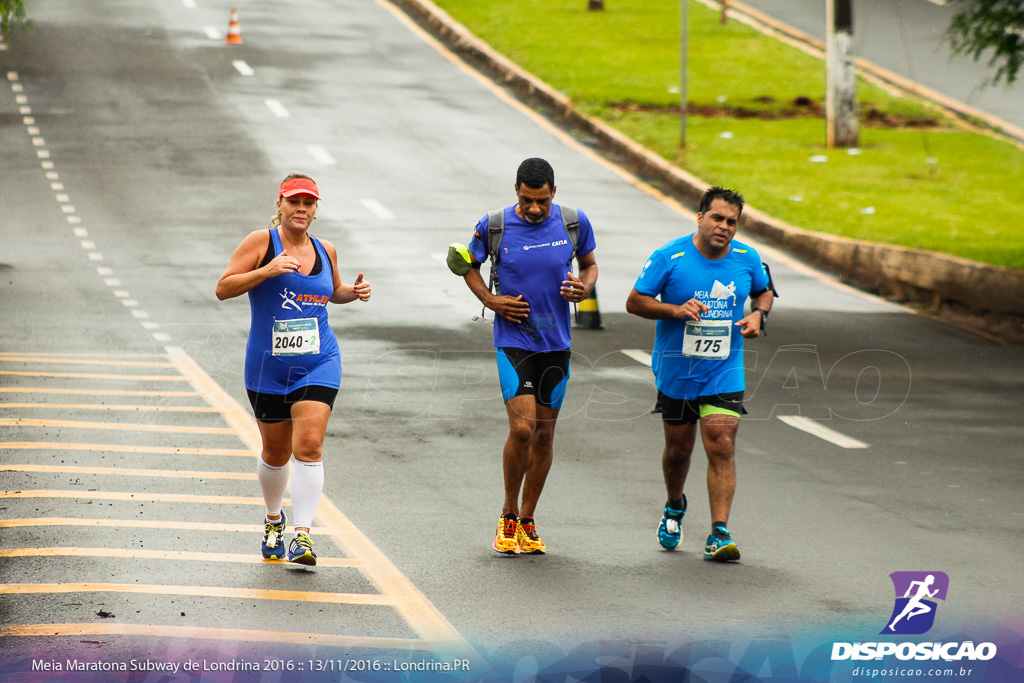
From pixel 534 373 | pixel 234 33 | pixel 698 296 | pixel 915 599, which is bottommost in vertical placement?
pixel 915 599

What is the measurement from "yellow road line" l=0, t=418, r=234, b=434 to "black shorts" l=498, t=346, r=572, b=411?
341 cm

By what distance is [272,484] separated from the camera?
7.47 m

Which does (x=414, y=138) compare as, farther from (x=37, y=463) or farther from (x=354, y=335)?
(x=37, y=463)

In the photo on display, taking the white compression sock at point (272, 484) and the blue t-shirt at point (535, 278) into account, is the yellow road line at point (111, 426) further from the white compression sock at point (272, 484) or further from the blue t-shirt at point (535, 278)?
the blue t-shirt at point (535, 278)

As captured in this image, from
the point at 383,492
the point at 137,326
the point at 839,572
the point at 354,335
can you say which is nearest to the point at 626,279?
the point at 354,335

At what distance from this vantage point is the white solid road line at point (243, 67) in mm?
32062

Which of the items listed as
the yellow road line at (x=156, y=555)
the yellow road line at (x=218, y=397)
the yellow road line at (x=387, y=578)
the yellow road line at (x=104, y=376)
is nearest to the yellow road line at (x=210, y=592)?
the yellow road line at (x=387, y=578)

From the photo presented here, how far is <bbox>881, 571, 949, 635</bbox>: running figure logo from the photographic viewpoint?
6.63m

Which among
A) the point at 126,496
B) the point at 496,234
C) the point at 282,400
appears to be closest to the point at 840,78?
the point at 496,234

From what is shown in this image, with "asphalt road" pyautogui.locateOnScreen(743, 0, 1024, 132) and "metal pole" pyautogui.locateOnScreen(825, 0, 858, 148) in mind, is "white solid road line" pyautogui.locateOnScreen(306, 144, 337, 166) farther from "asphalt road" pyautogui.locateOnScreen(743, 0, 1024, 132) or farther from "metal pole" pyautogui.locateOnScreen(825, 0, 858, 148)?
"asphalt road" pyautogui.locateOnScreen(743, 0, 1024, 132)

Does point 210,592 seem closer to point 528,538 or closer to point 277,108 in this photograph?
point 528,538

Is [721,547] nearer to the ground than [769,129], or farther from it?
nearer to the ground

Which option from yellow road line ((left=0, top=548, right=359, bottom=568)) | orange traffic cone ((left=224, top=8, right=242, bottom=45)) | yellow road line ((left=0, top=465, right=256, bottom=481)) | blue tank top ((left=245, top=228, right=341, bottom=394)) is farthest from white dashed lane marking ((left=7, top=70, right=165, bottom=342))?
blue tank top ((left=245, top=228, right=341, bottom=394))

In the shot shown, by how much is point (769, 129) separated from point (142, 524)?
70.8ft
